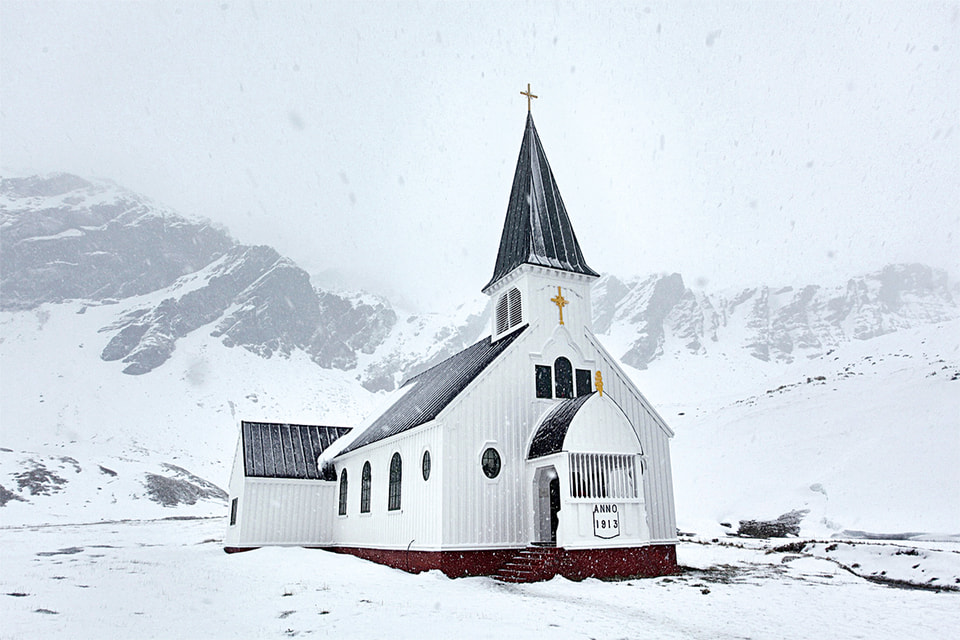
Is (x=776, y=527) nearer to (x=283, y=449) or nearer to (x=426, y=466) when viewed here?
(x=426, y=466)

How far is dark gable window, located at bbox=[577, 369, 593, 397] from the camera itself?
66.1 feet

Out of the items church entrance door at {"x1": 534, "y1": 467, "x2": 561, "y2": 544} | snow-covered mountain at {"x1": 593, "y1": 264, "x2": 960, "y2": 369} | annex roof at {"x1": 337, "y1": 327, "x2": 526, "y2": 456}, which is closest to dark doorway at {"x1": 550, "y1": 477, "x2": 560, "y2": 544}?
church entrance door at {"x1": 534, "y1": 467, "x2": 561, "y2": 544}

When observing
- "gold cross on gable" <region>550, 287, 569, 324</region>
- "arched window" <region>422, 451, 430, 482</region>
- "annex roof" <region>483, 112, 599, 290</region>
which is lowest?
Result: "arched window" <region>422, 451, 430, 482</region>

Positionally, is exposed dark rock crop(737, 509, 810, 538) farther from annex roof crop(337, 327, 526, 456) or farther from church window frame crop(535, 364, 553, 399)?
annex roof crop(337, 327, 526, 456)

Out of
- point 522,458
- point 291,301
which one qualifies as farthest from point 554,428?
point 291,301

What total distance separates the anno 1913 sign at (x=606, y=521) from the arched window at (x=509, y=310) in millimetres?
6444

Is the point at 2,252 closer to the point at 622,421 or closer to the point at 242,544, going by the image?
the point at 242,544

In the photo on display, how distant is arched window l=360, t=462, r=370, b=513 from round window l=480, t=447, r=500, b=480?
19.3ft

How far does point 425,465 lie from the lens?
17953 mm

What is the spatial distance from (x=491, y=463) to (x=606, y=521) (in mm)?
3302

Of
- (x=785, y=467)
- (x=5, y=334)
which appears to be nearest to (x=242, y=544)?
(x=785, y=467)

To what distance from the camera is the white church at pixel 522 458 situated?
16594mm

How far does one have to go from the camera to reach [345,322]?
566 ft

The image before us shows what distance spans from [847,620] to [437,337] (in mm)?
169191
